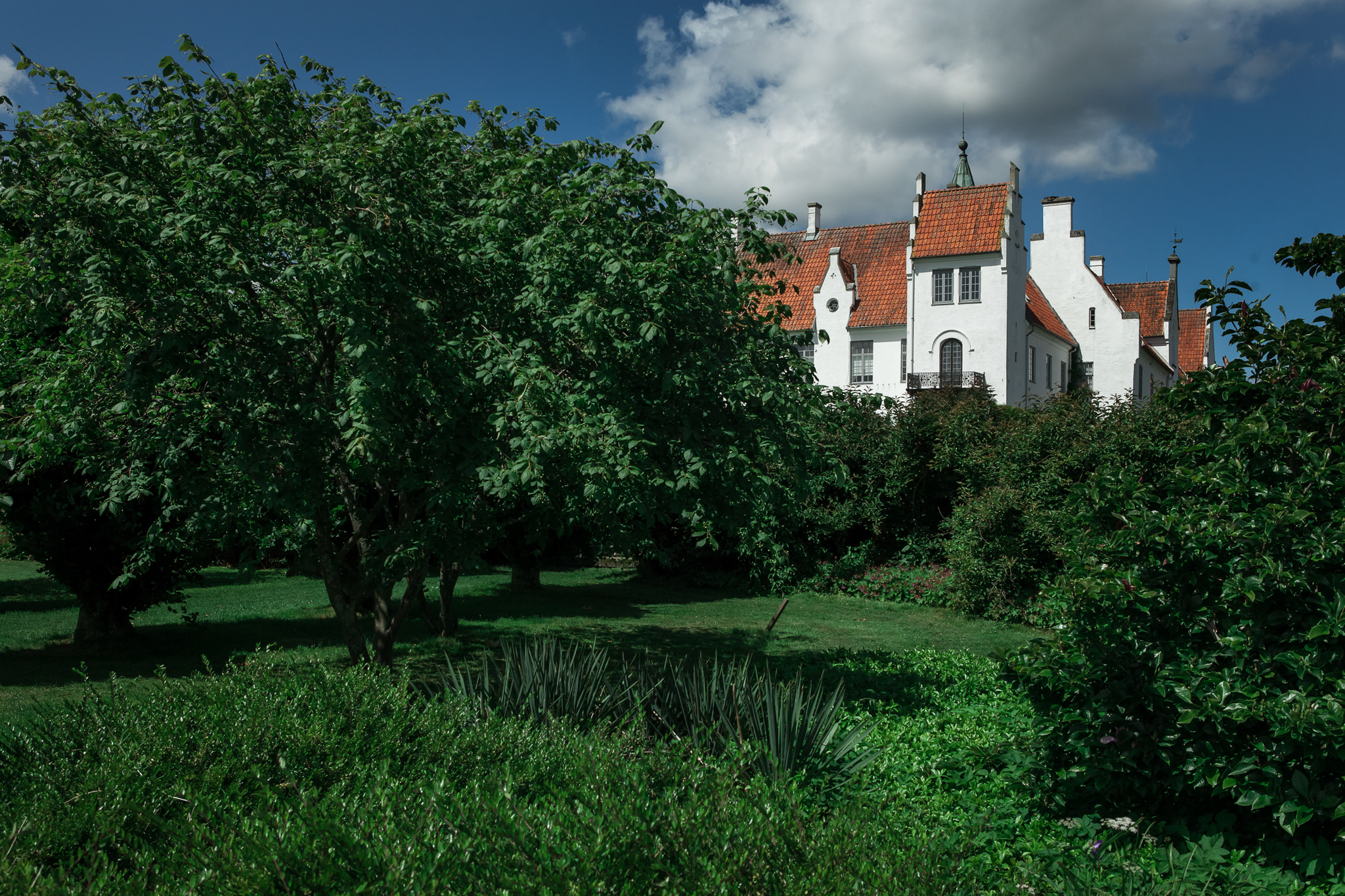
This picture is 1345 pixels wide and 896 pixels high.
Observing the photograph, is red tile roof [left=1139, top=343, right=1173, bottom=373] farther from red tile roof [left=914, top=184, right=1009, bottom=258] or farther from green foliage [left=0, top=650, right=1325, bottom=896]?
green foliage [left=0, top=650, right=1325, bottom=896]

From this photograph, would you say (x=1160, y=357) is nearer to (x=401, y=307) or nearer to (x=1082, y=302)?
(x=1082, y=302)

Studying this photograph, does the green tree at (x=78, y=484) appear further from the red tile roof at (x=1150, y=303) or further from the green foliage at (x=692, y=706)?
the red tile roof at (x=1150, y=303)

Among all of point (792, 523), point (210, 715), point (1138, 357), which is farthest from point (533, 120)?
point (1138, 357)

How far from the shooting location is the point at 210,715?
3.83 m

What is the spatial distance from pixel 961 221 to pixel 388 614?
1057 inches

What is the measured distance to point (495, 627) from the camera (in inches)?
534

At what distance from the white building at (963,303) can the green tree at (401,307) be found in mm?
20799

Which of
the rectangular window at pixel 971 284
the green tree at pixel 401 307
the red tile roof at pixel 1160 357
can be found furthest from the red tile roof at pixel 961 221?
the green tree at pixel 401 307

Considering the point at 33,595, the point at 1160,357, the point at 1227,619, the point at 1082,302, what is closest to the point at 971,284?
the point at 1082,302

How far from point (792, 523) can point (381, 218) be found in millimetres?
13469

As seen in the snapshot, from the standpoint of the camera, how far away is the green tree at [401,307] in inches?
237

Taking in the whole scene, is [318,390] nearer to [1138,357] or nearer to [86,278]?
[86,278]

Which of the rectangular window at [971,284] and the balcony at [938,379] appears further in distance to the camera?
the rectangular window at [971,284]

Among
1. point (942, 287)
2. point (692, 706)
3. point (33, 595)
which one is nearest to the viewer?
point (692, 706)
